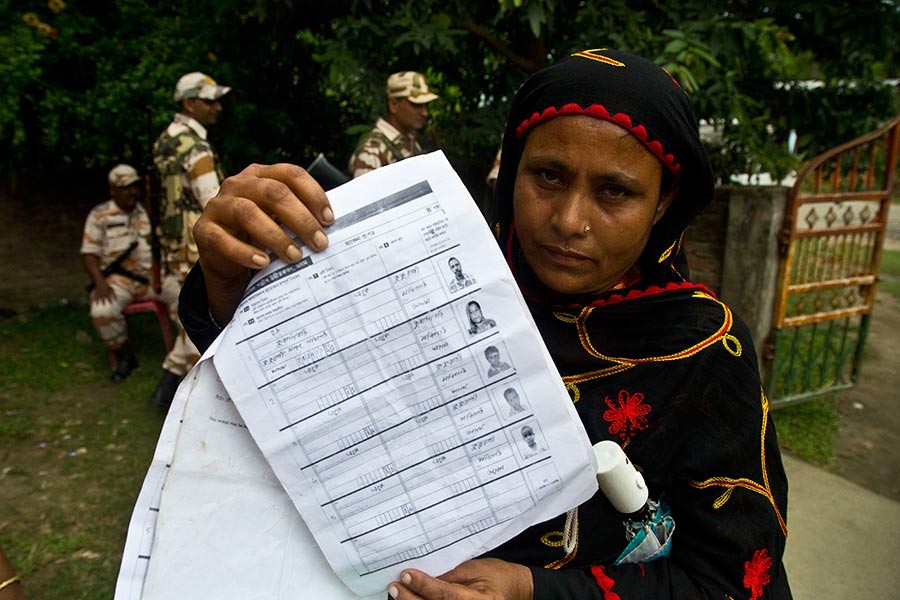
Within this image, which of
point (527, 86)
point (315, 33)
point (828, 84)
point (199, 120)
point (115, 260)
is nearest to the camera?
point (527, 86)

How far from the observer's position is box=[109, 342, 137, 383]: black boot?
5.12 m

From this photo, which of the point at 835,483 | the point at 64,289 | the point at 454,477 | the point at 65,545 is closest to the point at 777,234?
the point at 835,483

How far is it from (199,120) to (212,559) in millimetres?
4181

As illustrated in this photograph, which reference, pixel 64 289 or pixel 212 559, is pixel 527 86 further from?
pixel 64 289

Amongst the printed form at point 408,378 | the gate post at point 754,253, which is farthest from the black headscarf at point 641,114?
the gate post at point 754,253

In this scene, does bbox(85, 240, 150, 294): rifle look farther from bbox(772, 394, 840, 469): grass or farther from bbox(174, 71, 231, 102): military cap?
bbox(772, 394, 840, 469): grass

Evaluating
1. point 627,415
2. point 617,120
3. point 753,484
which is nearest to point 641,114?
point 617,120

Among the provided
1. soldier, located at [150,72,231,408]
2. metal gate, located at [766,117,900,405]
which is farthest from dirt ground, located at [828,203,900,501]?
soldier, located at [150,72,231,408]

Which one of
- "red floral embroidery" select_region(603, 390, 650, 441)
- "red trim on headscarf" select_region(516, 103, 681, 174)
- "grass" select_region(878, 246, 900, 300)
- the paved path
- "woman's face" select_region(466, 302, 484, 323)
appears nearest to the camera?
"woman's face" select_region(466, 302, 484, 323)

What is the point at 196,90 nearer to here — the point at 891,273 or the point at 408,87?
the point at 408,87

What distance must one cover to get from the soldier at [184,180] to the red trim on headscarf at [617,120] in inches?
138

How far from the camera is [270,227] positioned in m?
0.86

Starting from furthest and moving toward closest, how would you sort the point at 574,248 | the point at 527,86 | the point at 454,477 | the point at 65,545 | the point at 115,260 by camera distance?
1. the point at 115,260
2. the point at 65,545
3. the point at 527,86
4. the point at 574,248
5. the point at 454,477

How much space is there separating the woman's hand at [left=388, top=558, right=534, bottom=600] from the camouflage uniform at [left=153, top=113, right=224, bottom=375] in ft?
11.7
